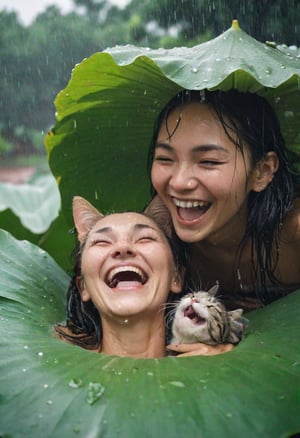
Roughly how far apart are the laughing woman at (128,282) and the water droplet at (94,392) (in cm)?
41

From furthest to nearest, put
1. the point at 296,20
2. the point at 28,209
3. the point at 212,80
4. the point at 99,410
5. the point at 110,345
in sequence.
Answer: the point at 296,20, the point at 28,209, the point at 110,345, the point at 212,80, the point at 99,410

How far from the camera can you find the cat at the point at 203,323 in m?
2.49

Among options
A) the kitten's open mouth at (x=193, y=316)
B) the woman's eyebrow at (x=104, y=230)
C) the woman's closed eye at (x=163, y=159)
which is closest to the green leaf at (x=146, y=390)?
the kitten's open mouth at (x=193, y=316)

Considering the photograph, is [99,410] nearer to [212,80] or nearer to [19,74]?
[212,80]

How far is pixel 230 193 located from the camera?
2.64 metres

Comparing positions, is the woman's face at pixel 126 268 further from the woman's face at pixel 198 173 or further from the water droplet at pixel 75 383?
the water droplet at pixel 75 383

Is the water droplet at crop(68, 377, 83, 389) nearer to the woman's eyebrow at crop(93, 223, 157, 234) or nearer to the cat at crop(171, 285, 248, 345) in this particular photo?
the cat at crop(171, 285, 248, 345)

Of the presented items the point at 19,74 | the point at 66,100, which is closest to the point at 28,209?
the point at 66,100

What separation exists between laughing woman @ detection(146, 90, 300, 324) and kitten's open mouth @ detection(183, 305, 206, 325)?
27cm

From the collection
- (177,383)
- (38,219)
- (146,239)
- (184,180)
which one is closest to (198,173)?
(184,180)

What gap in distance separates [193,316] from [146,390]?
496 mm

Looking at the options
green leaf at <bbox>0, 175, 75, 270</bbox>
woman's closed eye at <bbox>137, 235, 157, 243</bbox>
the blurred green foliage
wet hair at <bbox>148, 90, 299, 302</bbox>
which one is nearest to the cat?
woman's closed eye at <bbox>137, 235, 157, 243</bbox>

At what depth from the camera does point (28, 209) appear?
5320 mm

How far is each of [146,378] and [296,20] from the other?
490 centimetres
